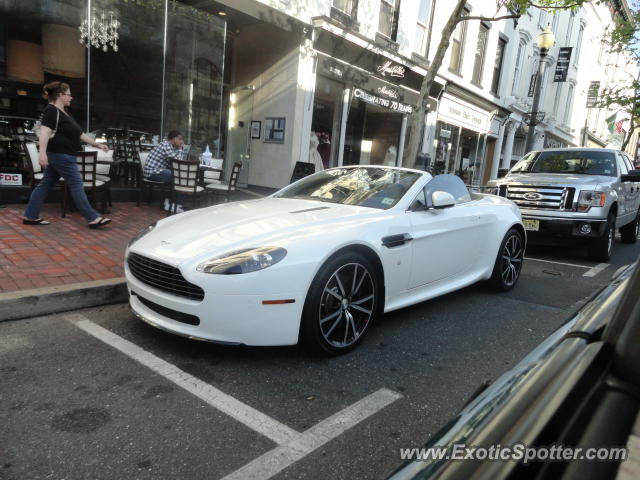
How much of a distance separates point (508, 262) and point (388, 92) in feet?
33.1

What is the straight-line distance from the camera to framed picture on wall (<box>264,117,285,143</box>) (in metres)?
11.9

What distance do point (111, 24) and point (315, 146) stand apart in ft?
18.4

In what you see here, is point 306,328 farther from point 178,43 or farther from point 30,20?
point 30,20

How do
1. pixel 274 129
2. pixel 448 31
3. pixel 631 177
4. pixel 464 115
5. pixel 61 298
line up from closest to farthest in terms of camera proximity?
1. pixel 61 298
2. pixel 631 177
3. pixel 448 31
4. pixel 274 129
5. pixel 464 115

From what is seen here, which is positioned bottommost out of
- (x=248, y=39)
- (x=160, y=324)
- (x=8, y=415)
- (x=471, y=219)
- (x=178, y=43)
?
(x=8, y=415)

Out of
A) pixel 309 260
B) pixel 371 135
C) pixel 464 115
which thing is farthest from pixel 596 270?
pixel 464 115

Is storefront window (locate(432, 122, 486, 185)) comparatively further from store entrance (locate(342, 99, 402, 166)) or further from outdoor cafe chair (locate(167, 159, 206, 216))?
outdoor cafe chair (locate(167, 159, 206, 216))

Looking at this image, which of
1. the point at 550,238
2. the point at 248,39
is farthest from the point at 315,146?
the point at 550,238

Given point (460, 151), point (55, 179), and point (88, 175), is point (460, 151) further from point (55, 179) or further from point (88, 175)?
point (55, 179)

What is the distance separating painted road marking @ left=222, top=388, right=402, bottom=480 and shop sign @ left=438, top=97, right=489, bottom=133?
621 inches

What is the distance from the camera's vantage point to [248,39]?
12.6 meters

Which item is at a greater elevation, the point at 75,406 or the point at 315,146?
the point at 315,146

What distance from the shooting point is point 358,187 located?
436 centimetres

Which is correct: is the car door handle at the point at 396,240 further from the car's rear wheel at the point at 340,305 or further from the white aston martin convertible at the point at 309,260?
the car's rear wheel at the point at 340,305
